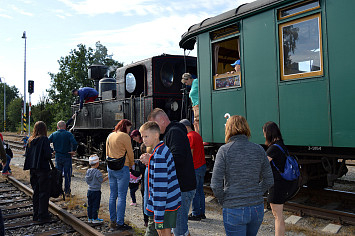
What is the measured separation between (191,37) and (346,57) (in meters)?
3.43

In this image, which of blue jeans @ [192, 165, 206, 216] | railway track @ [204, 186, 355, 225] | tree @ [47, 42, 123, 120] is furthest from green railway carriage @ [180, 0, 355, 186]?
tree @ [47, 42, 123, 120]

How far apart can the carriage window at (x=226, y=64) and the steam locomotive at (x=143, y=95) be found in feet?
3.40

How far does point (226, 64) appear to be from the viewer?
22.7 feet

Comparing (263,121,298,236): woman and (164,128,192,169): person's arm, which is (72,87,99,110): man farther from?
(263,121,298,236): woman

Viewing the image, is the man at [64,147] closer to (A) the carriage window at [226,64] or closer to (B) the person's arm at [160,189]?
(A) the carriage window at [226,64]

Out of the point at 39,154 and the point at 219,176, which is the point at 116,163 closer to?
the point at 39,154

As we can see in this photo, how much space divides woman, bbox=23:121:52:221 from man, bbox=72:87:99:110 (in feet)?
21.9

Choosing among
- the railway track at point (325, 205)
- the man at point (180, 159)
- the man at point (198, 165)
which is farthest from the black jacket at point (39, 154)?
the railway track at point (325, 205)

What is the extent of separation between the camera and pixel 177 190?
321 cm

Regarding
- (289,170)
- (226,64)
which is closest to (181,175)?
(289,170)

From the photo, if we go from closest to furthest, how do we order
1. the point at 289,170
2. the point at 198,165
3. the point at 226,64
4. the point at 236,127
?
the point at 236,127
the point at 289,170
the point at 198,165
the point at 226,64

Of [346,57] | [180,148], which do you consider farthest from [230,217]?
[346,57]

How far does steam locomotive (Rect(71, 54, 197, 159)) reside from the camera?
28.4 feet

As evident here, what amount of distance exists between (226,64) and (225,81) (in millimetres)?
689
